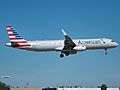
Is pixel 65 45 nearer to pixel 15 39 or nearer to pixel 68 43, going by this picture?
pixel 68 43

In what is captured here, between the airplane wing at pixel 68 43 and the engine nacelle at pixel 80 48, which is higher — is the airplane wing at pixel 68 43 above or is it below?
above

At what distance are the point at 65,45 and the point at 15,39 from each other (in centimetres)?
1913

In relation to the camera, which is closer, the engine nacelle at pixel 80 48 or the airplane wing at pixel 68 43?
the engine nacelle at pixel 80 48

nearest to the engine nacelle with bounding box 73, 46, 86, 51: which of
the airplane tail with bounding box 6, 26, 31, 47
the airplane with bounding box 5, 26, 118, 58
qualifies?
the airplane with bounding box 5, 26, 118, 58

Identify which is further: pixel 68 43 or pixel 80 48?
pixel 68 43

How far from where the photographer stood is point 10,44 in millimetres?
119375

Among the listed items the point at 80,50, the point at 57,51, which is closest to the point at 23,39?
the point at 57,51

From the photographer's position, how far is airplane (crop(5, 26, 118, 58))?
119 metres

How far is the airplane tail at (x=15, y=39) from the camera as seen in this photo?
122 meters

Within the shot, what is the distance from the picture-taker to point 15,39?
129 meters

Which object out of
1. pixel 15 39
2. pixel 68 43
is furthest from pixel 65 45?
pixel 15 39

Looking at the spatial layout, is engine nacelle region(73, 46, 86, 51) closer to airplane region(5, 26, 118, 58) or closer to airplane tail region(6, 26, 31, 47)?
airplane region(5, 26, 118, 58)

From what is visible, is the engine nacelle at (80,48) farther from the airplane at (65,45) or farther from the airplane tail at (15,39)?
the airplane tail at (15,39)

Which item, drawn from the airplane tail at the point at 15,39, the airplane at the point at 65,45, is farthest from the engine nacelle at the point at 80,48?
the airplane tail at the point at 15,39
